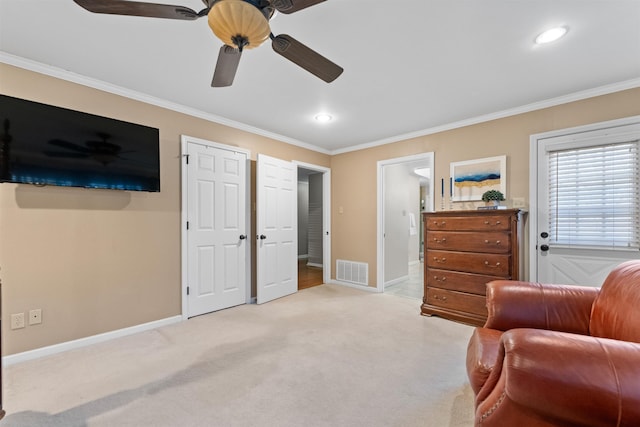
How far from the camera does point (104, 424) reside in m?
1.53

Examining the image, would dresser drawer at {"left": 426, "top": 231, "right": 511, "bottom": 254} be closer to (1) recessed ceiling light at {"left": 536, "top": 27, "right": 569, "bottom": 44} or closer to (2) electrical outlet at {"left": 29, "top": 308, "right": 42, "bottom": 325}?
(1) recessed ceiling light at {"left": 536, "top": 27, "right": 569, "bottom": 44}

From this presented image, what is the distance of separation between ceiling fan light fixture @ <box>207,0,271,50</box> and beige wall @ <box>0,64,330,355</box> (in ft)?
7.06

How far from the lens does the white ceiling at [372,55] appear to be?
1.72 meters

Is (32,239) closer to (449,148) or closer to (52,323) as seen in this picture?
(52,323)

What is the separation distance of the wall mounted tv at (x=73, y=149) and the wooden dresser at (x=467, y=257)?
10.5 feet

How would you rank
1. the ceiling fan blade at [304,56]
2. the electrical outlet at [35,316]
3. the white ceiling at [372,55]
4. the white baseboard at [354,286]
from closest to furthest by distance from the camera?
the ceiling fan blade at [304,56]
the white ceiling at [372,55]
the electrical outlet at [35,316]
the white baseboard at [354,286]

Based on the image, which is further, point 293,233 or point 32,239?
point 293,233

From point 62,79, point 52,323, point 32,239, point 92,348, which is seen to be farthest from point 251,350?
point 62,79

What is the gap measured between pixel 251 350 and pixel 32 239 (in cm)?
203

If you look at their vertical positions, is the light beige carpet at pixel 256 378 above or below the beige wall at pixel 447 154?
below

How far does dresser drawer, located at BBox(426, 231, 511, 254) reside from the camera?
2.77m

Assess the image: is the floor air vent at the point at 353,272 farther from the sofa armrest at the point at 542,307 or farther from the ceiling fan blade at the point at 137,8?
the ceiling fan blade at the point at 137,8

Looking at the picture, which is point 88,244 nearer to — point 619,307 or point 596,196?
point 619,307

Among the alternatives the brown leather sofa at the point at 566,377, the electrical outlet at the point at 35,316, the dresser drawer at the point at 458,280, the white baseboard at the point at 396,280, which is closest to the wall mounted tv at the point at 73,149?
the electrical outlet at the point at 35,316
